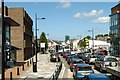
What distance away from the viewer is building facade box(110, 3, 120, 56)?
75.2 meters

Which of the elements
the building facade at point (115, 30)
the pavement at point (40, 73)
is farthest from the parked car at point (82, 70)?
the building facade at point (115, 30)

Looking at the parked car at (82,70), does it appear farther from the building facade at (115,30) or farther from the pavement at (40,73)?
the building facade at (115,30)

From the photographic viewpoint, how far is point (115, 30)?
257 ft

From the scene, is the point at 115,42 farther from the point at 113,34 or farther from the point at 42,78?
the point at 42,78

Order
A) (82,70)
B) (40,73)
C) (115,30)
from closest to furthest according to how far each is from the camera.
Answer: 1. (82,70)
2. (40,73)
3. (115,30)

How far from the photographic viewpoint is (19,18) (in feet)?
184

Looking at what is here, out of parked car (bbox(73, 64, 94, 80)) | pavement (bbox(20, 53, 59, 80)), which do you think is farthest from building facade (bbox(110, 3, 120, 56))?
parked car (bbox(73, 64, 94, 80))

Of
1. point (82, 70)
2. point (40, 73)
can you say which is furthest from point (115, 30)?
point (82, 70)

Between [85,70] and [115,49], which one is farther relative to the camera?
[115,49]

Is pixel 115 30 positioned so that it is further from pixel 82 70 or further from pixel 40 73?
pixel 82 70

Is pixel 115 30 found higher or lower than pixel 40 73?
higher

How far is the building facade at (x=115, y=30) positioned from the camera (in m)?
75.2

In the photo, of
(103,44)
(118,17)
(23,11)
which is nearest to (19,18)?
(23,11)

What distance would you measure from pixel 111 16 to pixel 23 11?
112 ft
